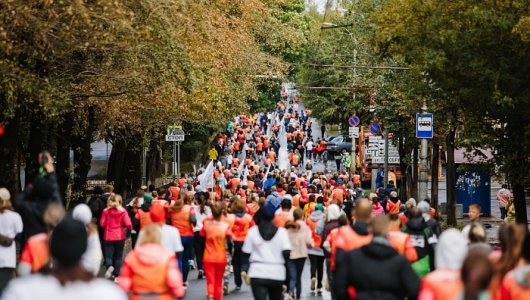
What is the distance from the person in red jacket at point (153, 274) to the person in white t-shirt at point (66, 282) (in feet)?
8.15

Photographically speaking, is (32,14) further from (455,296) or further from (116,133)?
(116,133)

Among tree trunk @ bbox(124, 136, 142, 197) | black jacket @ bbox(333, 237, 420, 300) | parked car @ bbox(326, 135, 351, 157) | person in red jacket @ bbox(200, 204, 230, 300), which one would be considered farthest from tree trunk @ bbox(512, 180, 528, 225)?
parked car @ bbox(326, 135, 351, 157)

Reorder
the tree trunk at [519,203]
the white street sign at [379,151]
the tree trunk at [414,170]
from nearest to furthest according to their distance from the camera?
the tree trunk at [519,203]
the tree trunk at [414,170]
the white street sign at [379,151]

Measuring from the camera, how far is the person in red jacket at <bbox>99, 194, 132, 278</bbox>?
19016 millimetres

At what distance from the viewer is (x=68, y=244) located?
730 centimetres

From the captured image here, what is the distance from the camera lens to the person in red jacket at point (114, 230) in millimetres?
19016

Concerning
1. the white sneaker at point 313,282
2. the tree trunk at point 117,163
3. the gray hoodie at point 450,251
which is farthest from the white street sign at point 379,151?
the gray hoodie at point 450,251

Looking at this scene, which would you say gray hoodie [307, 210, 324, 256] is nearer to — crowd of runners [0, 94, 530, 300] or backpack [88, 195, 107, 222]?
crowd of runners [0, 94, 530, 300]

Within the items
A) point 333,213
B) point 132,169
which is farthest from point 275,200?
point 132,169

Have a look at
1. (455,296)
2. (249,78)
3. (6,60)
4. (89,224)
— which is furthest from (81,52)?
(249,78)

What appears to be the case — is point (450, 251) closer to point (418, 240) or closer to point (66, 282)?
point (66, 282)

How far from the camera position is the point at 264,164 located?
236ft

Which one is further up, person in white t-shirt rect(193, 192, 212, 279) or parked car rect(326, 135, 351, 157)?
parked car rect(326, 135, 351, 157)

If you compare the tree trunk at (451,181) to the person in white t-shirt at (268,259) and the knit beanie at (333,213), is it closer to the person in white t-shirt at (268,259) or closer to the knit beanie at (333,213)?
the knit beanie at (333,213)
